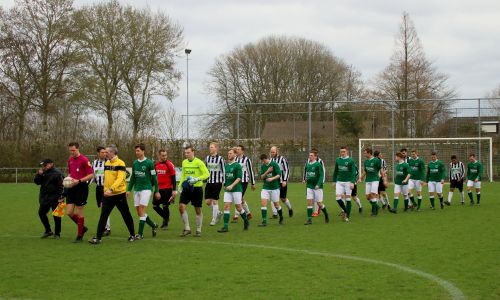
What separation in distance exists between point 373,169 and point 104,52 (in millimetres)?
31804

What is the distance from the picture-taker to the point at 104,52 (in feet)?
149

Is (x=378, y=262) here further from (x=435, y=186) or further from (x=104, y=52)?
(x=104, y=52)

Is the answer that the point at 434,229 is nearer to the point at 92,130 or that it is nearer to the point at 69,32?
the point at 69,32

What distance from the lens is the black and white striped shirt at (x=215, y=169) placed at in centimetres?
1488

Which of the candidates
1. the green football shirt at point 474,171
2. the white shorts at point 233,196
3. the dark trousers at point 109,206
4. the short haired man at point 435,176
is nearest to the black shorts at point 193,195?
the white shorts at point 233,196

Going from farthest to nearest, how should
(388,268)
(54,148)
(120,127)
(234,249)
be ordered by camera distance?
(120,127) < (54,148) < (234,249) < (388,268)

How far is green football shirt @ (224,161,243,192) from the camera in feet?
46.9

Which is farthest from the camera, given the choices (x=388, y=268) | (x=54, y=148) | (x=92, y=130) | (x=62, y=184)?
(x=92, y=130)

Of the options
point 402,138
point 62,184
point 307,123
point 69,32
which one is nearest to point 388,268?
point 62,184

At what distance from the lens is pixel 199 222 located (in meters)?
13.6

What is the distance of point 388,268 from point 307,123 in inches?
1282

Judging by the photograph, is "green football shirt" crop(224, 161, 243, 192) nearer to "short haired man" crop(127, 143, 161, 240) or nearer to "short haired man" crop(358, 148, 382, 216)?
"short haired man" crop(127, 143, 161, 240)

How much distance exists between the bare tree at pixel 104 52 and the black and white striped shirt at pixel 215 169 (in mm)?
31595

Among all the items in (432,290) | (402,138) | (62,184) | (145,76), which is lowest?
(432,290)
